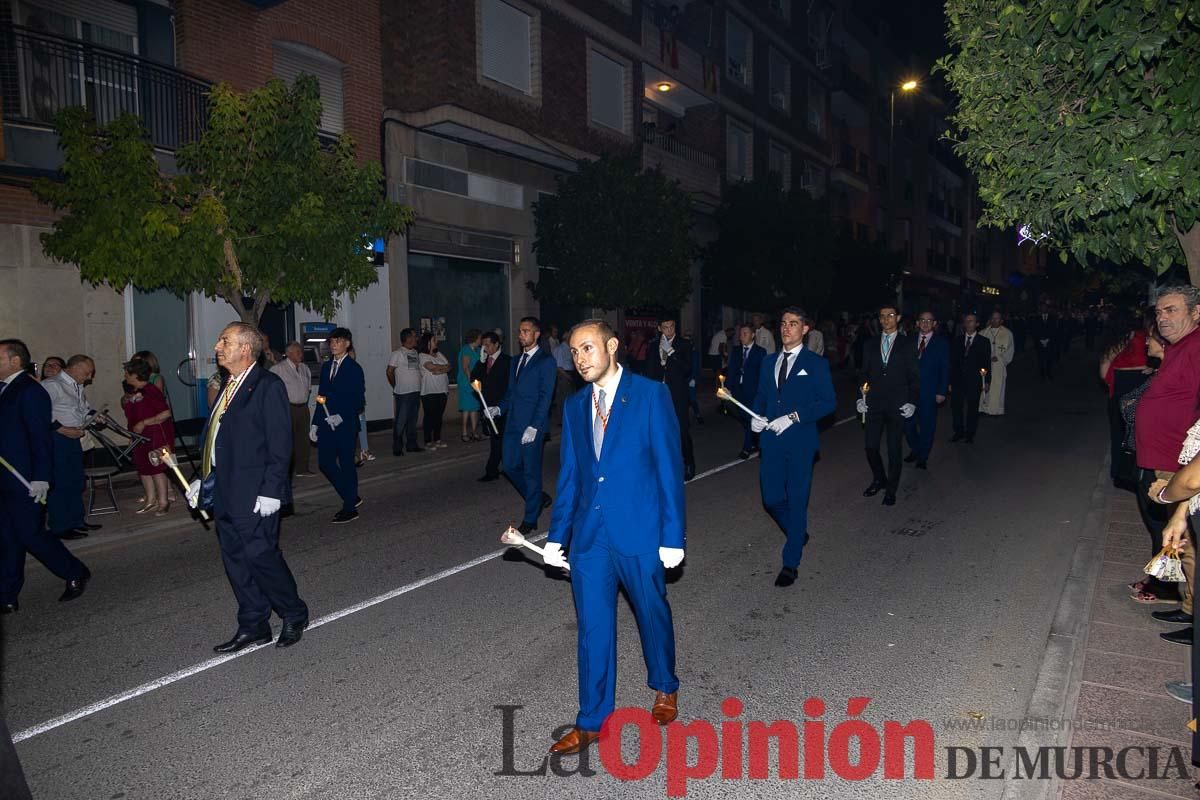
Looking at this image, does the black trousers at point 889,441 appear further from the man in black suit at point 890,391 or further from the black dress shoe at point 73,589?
the black dress shoe at point 73,589

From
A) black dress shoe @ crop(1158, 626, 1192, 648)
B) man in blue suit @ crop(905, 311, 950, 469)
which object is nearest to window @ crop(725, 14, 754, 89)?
man in blue suit @ crop(905, 311, 950, 469)

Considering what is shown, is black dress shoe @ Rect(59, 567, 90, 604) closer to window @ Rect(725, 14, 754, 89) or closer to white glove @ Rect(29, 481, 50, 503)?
white glove @ Rect(29, 481, 50, 503)

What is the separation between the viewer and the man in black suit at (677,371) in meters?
10.3

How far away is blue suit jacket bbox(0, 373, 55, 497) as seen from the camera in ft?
19.3

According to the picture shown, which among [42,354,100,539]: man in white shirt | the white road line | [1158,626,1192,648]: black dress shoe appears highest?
[42,354,100,539]: man in white shirt

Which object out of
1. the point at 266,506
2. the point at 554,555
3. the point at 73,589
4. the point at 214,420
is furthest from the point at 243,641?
the point at 554,555

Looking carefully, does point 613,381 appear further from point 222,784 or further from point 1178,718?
point 1178,718

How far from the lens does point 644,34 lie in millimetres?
23406

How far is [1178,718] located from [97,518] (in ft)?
32.6

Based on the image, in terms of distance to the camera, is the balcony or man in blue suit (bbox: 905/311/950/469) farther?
the balcony

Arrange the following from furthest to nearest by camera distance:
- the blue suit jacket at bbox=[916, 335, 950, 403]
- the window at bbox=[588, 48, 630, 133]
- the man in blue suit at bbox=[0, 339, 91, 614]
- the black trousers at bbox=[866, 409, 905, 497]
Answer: the window at bbox=[588, 48, 630, 133]
the blue suit jacket at bbox=[916, 335, 950, 403]
the black trousers at bbox=[866, 409, 905, 497]
the man in blue suit at bbox=[0, 339, 91, 614]

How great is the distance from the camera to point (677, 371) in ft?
34.0

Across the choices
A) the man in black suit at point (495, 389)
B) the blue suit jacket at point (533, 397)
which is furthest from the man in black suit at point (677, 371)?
the blue suit jacket at point (533, 397)

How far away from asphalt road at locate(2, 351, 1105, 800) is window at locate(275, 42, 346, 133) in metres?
10.6
